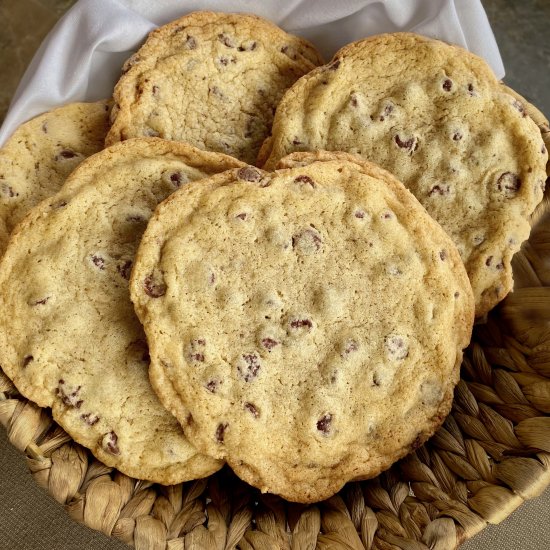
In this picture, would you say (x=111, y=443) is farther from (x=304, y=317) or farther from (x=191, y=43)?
(x=191, y=43)

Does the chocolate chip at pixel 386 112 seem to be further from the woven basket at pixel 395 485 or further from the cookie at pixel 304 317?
the woven basket at pixel 395 485

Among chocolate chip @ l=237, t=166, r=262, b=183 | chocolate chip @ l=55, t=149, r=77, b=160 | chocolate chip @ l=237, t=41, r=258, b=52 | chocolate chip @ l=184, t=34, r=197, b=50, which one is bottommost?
chocolate chip @ l=237, t=166, r=262, b=183

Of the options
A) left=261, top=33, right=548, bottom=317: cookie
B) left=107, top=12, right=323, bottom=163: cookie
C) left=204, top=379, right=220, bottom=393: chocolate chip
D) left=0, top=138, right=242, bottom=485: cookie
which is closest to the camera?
left=204, top=379, right=220, bottom=393: chocolate chip

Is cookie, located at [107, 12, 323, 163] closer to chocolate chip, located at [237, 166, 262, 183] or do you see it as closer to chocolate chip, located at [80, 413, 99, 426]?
chocolate chip, located at [237, 166, 262, 183]

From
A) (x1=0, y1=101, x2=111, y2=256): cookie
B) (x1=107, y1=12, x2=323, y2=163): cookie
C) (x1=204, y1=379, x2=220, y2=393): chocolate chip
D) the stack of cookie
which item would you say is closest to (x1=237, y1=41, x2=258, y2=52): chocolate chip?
(x1=107, y1=12, x2=323, y2=163): cookie

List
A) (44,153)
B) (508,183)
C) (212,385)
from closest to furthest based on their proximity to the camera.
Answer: (212,385) → (508,183) → (44,153)

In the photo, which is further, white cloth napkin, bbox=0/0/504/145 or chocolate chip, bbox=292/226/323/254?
white cloth napkin, bbox=0/0/504/145

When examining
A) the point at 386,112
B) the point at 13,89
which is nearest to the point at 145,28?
the point at 386,112
